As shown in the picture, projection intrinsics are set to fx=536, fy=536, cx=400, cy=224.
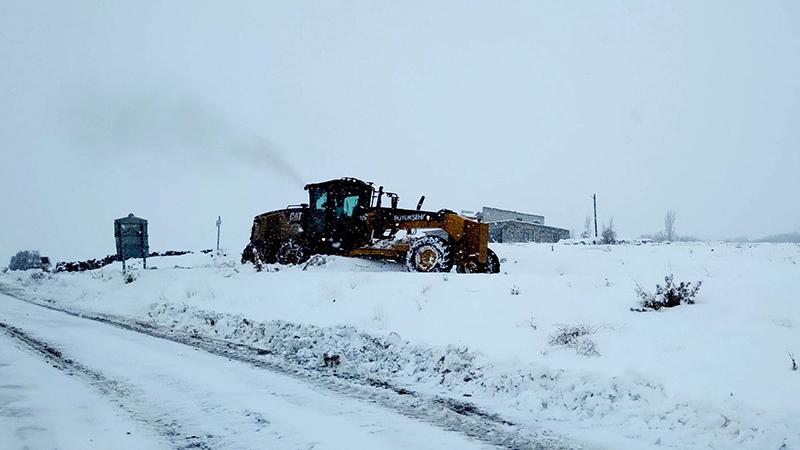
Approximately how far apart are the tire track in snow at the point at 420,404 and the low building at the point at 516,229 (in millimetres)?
42460

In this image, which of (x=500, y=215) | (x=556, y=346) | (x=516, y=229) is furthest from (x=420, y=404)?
(x=500, y=215)

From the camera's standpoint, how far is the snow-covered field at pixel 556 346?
4.78 meters

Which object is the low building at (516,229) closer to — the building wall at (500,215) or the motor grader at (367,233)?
the building wall at (500,215)

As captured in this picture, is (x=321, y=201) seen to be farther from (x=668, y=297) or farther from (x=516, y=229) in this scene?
(x=516, y=229)

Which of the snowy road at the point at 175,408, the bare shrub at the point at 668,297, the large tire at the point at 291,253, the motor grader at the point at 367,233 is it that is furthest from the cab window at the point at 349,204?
the bare shrub at the point at 668,297

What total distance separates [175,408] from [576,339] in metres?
4.66

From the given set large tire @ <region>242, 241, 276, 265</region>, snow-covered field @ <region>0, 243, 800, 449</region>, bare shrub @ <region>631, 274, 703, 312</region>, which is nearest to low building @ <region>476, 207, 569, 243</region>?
large tire @ <region>242, 241, 276, 265</region>

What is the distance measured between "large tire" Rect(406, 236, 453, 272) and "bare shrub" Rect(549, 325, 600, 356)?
828 cm

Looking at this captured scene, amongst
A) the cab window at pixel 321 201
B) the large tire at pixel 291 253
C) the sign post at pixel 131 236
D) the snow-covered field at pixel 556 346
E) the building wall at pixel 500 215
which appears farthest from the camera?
the building wall at pixel 500 215

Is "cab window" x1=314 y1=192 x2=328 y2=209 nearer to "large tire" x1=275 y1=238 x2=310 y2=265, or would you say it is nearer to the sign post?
"large tire" x1=275 y1=238 x2=310 y2=265

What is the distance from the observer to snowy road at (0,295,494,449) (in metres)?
4.26

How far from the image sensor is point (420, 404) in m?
5.53

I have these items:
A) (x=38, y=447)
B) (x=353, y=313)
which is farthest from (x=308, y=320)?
(x=38, y=447)

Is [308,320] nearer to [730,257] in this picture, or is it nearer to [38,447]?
[38,447]
